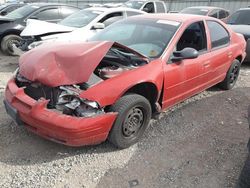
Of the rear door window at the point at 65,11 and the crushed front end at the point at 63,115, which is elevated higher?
the crushed front end at the point at 63,115

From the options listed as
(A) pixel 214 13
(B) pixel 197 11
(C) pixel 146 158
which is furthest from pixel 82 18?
(A) pixel 214 13

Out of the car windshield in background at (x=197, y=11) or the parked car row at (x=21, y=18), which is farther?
the car windshield in background at (x=197, y=11)

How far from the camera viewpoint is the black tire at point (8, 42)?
8.98 metres

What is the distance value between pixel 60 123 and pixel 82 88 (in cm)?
50

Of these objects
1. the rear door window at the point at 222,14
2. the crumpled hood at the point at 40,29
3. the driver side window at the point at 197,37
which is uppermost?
the driver side window at the point at 197,37

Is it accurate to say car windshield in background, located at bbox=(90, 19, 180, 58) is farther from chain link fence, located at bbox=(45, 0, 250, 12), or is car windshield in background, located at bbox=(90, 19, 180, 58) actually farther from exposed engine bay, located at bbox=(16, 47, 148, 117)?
chain link fence, located at bbox=(45, 0, 250, 12)

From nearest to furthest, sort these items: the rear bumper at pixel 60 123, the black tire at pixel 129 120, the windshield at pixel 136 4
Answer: the rear bumper at pixel 60 123
the black tire at pixel 129 120
the windshield at pixel 136 4

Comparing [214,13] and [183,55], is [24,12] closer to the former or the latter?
[183,55]

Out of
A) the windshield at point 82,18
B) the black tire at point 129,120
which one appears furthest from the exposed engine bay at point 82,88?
the windshield at point 82,18

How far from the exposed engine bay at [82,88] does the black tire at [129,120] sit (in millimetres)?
252

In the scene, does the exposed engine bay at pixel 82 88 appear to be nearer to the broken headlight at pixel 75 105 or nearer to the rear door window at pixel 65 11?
the broken headlight at pixel 75 105

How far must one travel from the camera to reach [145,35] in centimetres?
456

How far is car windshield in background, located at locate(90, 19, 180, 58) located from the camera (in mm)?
4312

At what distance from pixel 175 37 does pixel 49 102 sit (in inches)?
78.5
